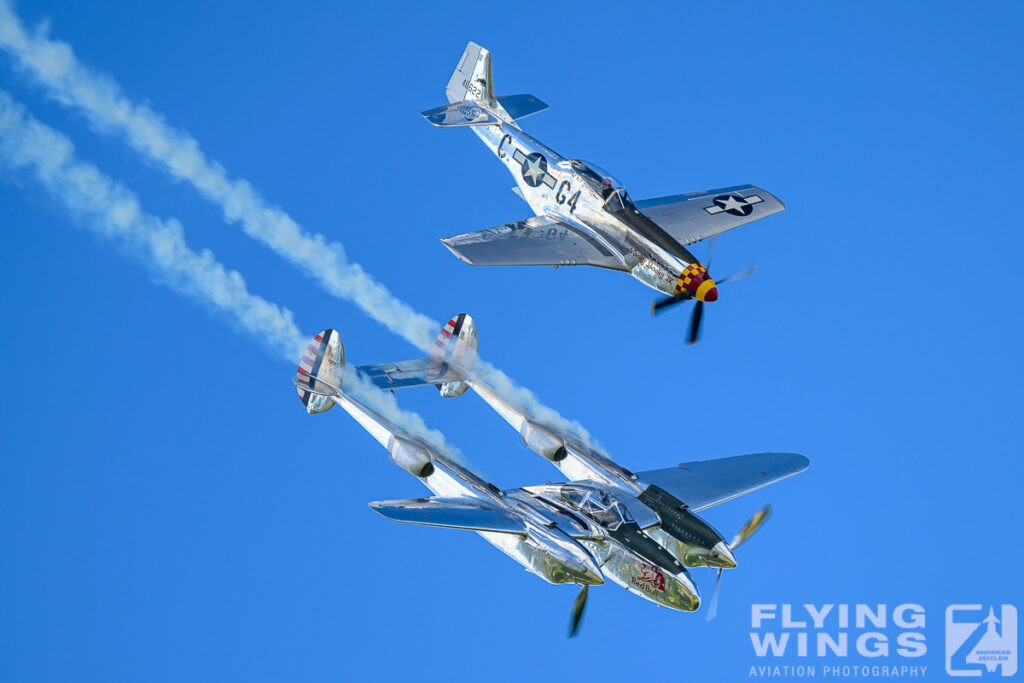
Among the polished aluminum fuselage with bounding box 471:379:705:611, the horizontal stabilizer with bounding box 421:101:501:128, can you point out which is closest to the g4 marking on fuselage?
the horizontal stabilizer with bounding box 421:101:501:128

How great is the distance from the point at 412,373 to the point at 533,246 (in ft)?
15.9

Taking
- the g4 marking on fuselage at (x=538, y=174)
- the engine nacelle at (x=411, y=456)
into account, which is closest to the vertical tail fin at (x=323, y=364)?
the engine nacelle at (x=411, y=456)

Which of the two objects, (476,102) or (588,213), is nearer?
(588,213)

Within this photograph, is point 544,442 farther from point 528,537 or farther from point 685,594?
point 685,594

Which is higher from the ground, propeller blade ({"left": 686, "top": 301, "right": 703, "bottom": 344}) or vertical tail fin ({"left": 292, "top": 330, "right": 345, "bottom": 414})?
propeller blade ({"left": 686, "top": 301, "right": 703, "bottom": 344})

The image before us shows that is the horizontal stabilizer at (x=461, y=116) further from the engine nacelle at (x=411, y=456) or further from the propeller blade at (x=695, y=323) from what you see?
the engine nacelle at (x=411, y=456)

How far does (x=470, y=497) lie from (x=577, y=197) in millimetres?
10088

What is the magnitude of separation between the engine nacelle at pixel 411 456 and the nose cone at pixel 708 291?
25.5 ft

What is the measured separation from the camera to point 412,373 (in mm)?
35594

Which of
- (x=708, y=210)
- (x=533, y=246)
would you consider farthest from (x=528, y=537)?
(x=708, y=210)

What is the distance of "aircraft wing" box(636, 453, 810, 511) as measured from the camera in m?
34.3

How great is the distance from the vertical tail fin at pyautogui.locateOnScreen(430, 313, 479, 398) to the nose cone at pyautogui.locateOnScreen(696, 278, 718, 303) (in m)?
5.94

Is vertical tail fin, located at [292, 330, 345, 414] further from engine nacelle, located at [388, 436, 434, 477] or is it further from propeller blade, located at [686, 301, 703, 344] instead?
propeller blade, located at [686, 301, 703, 344]

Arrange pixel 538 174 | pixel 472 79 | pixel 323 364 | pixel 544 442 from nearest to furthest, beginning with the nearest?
1. pixel 544 442
2. pixel 323 364
3. pixel 538 174
4. pixel 472 79
